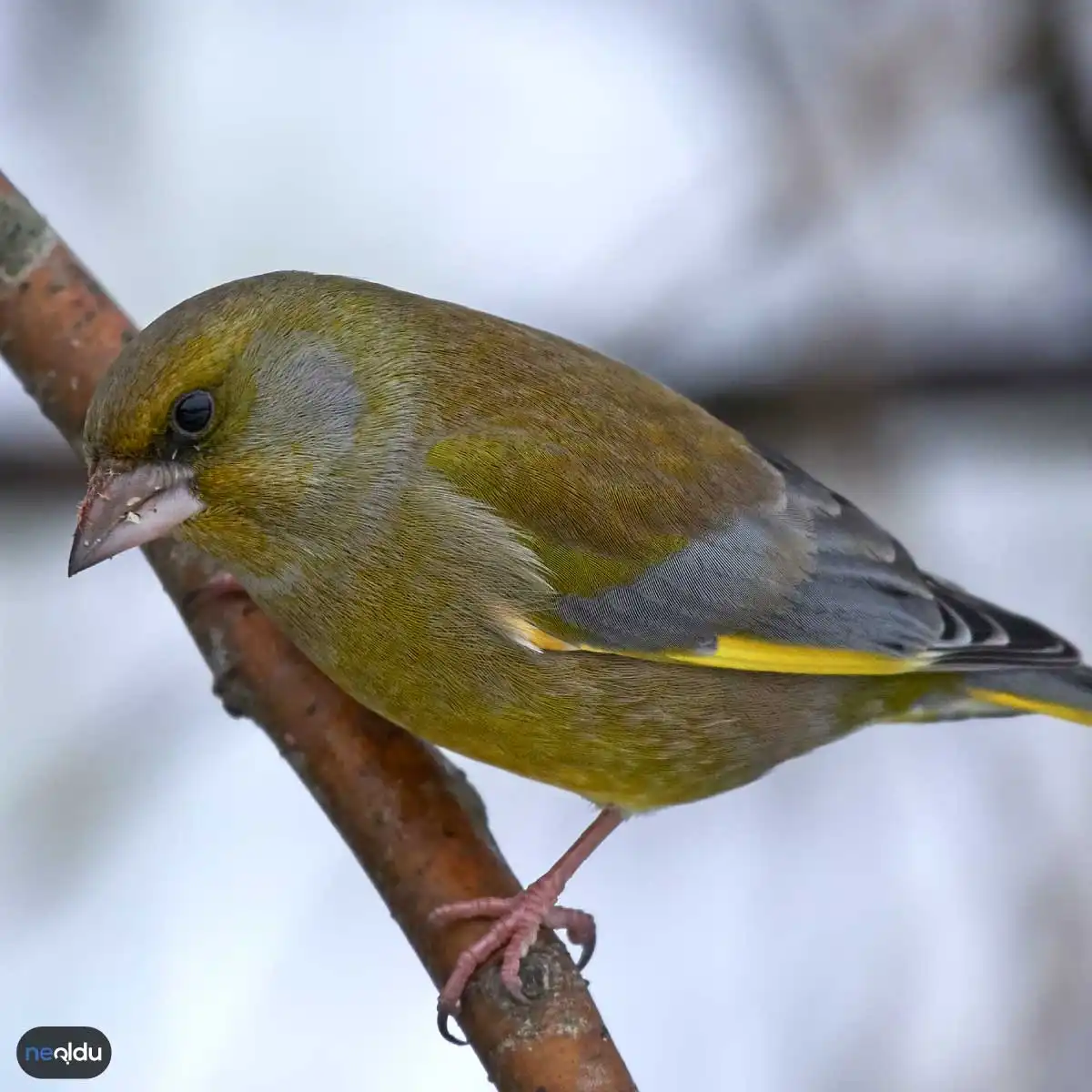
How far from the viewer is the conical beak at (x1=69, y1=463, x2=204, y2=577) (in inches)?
96.0

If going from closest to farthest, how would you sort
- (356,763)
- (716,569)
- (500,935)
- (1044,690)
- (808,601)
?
(500,935) < (356,763) < (716,569) < (808,601) < (1044,690)

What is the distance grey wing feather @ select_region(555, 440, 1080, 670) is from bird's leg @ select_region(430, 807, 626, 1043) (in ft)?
1.61

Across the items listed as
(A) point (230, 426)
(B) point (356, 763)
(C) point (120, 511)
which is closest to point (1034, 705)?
(B) point (356, 763)

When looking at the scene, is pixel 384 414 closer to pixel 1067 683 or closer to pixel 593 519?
pixel 593 519

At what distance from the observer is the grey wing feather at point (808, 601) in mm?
2777

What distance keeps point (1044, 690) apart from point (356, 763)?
1488 mm

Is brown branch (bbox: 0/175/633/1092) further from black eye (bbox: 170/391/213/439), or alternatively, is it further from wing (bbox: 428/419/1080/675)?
black eye (bbox: 170/391/213/439)

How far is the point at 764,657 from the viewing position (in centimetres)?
286

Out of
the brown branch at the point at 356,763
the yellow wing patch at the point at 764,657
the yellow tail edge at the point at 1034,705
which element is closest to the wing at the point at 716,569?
the yellow wing patch at the point at 764,657

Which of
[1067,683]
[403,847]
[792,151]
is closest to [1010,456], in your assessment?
[792,151]

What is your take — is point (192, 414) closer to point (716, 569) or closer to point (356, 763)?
point (356, 763)

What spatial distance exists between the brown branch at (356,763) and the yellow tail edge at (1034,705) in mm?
1172

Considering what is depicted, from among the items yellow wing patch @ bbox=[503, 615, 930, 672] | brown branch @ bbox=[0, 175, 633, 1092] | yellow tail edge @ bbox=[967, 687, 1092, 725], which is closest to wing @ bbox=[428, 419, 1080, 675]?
yellow wing patch @ bbox=[503, 615, 930, 672]

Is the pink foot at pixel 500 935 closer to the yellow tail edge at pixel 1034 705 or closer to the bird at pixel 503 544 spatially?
the bird at pixel 503 544
